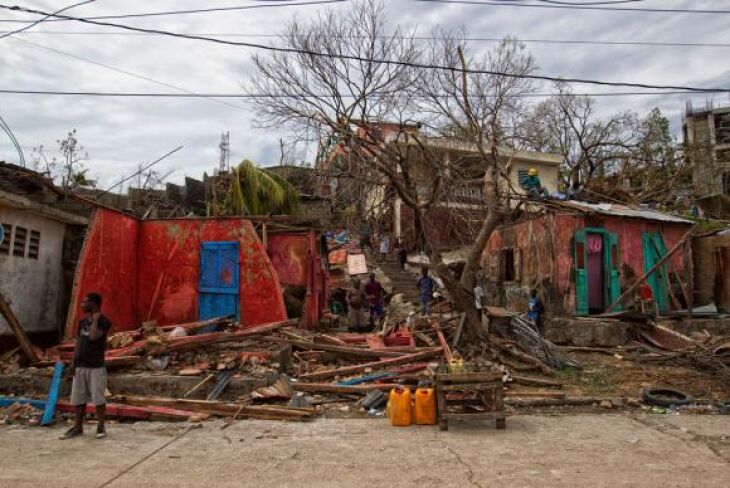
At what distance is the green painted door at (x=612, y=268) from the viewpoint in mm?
15375

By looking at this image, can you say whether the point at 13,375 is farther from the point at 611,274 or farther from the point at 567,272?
the point at 611,274

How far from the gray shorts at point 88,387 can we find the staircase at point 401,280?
14229mm

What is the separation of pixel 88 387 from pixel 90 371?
0.63 ft

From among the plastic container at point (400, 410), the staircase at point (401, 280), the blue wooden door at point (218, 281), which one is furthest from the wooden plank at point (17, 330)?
the staircase at point (401, 280)

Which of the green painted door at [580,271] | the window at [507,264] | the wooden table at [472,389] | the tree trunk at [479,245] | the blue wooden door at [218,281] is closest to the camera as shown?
the wooden table at [472,389]

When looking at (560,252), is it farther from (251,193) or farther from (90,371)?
(90,371)

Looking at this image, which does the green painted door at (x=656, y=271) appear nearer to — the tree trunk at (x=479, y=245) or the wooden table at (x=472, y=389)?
the tree trunk at (x=479, y=245)

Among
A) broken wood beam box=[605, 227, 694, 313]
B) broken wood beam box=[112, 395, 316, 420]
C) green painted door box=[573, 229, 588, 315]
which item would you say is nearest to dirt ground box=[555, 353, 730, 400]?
broken wood beam box=[605, 227, 694, 313]

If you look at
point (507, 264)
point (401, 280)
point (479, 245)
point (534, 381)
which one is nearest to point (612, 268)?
point (507, 264)

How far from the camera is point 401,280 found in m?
22.2

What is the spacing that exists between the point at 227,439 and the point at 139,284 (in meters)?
7.34

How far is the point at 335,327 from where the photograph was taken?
14.4m

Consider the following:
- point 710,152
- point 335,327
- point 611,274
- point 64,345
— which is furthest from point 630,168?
point 64,345

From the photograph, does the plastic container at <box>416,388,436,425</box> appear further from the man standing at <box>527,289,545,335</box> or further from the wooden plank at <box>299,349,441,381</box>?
the man standing at <box>527,289,545,335</box>
